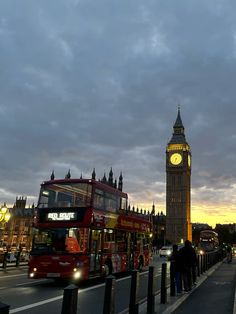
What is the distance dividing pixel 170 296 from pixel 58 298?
10.4 ft

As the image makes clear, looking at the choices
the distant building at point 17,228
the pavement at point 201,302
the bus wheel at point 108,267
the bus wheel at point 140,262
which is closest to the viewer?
the pavement at point 201,302

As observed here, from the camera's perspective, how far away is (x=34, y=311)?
31.5ft

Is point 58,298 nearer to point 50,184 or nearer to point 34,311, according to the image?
point 34,311

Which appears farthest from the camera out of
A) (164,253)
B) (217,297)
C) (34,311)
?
(164,253)

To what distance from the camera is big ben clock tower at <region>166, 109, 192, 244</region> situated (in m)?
142

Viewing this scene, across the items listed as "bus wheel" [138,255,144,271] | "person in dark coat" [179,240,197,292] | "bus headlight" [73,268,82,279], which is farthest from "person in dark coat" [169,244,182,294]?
"bus wheel" [138,255,144,271]

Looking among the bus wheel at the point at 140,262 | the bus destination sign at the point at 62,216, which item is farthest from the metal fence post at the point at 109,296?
the bus wheel at the point at 140,262

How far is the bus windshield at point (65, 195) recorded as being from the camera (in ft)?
51.9

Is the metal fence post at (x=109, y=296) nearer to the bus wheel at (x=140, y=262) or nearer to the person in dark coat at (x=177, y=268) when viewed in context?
the person in dark coat at (x=177, y=268)

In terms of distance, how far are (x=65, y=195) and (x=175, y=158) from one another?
452 ft

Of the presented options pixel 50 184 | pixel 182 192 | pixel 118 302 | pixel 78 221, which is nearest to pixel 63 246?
pixel 78 221

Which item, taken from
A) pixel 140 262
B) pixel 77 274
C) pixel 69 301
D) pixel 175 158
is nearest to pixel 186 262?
pixel 77 274

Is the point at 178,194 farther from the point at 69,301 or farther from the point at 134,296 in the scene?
the point at 69,301

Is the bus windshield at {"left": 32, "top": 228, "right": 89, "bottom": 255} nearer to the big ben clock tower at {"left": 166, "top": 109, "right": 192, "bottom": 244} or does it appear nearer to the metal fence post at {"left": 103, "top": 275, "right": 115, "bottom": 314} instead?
the metal fence post at {"left": 103, "top": 275, "right": 115, "bottom": 314}
